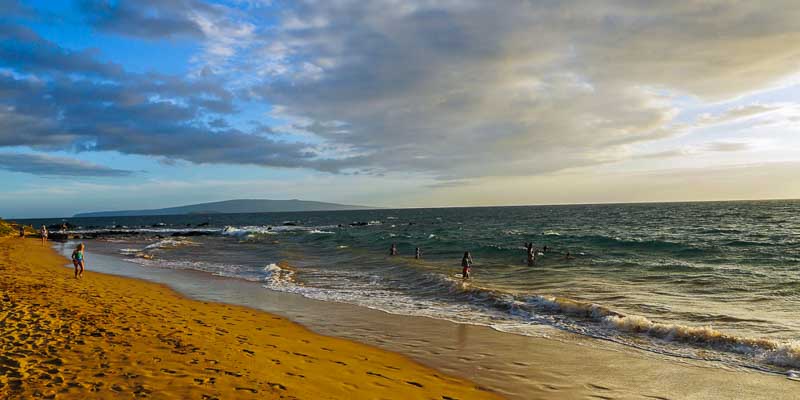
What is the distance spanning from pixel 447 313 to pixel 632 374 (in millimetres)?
6558

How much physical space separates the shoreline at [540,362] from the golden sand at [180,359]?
765 mm

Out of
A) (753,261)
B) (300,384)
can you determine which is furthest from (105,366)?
(753,261)

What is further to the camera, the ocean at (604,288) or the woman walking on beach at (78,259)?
the woman walking on beach at (78,259)

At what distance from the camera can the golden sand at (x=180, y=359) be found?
19.7ft

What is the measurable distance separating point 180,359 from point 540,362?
6902 millimetres

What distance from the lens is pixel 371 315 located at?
14203mm

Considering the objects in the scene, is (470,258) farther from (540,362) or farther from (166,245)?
(166,245)

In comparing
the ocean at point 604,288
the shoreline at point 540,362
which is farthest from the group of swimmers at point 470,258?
the shoreline at point 540,362

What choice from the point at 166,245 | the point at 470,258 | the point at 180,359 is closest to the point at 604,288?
the point at 470,258

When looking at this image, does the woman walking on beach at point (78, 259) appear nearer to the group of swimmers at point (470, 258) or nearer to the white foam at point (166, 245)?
the group of swimmers at point (470, 258)

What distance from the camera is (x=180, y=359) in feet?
24.3

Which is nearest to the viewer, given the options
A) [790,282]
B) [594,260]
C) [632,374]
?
[632,374]

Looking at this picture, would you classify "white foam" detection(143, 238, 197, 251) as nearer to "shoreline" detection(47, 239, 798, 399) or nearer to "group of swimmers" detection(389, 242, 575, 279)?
"group of swimmers" detection(389, 242, 575, 279)

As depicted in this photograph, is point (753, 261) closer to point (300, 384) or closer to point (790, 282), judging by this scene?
point (790, 282)
